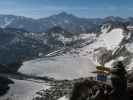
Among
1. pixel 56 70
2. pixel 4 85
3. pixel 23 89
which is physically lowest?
pixel 23 89

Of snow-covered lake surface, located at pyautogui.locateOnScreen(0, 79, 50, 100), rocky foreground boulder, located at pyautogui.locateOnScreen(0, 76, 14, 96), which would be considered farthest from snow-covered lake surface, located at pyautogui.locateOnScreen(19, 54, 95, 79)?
rocky foreground boulder, located at pyautogui.locateOnScreen(0, 76, 14, 96)

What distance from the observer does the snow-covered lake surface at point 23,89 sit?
66688mm

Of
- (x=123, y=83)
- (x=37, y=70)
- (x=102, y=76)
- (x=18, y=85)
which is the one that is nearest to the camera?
(x=123, y=83)

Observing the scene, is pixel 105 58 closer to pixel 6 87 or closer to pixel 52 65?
pixel 52 65

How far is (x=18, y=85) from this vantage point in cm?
8006

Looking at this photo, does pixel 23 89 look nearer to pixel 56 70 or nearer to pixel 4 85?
pixel 4 85

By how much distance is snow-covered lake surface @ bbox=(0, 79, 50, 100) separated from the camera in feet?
219

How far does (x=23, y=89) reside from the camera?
7438 centimetres

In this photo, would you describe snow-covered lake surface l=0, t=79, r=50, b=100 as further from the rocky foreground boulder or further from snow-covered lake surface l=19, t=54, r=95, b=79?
snow-covered lake surface l=19, t=54, r=95, b=79

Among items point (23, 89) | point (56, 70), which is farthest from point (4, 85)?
point (56, 70)

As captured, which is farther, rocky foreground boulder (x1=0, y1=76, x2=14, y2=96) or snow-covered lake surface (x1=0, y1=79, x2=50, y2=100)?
rocky foreground boulder (x1=0, y1=76, x2=14, y2=96)

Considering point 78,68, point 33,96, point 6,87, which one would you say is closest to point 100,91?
point 33,96

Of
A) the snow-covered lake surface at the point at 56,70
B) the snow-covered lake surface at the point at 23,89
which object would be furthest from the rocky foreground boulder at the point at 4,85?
the snow-covered lake surface at the point at 56,70

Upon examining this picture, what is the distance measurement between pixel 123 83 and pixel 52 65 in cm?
10213
